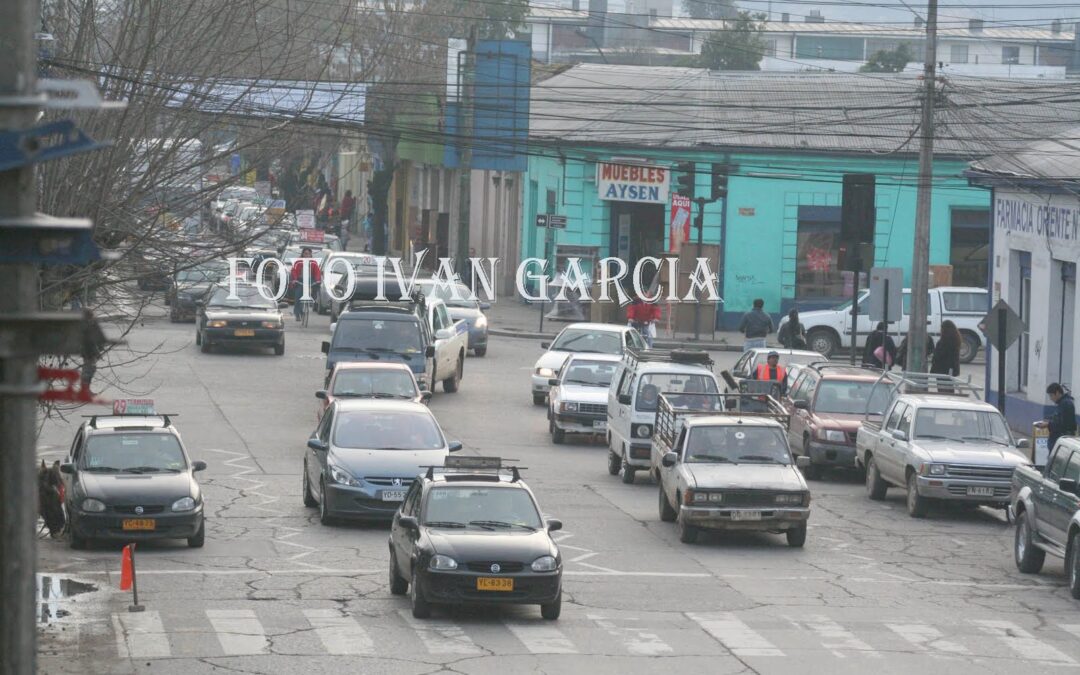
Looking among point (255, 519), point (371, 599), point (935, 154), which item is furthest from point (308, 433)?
point (935, 154)

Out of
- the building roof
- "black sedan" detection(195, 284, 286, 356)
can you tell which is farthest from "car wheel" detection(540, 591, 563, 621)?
the building roof

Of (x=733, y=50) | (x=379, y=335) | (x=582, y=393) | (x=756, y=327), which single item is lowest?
(x=582, y=393)

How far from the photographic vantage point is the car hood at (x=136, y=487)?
Answer: 20.5m

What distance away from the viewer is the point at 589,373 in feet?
104

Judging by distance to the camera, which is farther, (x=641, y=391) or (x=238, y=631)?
(x=641, y=391)

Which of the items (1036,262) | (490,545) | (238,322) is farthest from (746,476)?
(238,322)

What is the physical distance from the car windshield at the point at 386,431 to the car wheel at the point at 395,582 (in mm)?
4378

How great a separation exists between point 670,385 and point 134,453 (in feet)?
30.9

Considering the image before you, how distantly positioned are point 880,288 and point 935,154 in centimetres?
1931

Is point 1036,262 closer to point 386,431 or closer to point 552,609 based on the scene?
point 386,431

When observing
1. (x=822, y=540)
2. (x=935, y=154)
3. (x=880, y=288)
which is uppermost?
(x=935, y=154)

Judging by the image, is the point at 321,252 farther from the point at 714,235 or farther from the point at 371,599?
the point at 371,599

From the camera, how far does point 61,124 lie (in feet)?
20.5

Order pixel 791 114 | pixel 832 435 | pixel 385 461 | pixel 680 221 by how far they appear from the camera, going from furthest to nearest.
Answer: pixel 791 114
pixel 680 221
pixel 832 435
pixel 385 461
